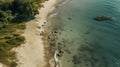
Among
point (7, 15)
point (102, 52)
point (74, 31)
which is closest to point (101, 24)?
point (74, 31)

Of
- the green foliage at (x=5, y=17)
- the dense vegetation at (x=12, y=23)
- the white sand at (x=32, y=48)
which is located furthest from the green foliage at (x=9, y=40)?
the green foliage at (x=5, y=17)

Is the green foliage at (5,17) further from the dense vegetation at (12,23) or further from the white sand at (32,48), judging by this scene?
the white sand at (32,48)

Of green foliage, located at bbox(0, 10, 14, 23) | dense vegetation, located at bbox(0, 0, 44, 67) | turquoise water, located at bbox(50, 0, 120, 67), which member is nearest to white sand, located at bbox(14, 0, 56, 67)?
dense vegetation, located at bbox(0, 0, 44, 67)

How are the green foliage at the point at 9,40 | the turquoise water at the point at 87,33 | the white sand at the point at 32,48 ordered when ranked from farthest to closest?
the turquoise water at the point at 87,33, the green foliage at the point at 9,40, the white sand at the point at 32,48

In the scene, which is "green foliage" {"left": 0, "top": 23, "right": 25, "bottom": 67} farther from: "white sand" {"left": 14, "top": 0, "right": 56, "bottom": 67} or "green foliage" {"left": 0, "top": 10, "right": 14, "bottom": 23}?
"green foliage" {"left": 0, "top": 10, "right": 14, "bottom": 23}

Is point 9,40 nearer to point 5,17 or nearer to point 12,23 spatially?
point 12,23

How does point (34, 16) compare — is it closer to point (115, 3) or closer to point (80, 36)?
point (80, 36)
